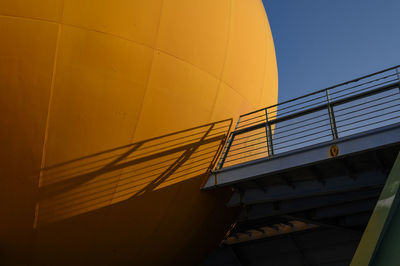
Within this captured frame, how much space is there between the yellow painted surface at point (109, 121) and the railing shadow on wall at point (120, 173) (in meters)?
0.02

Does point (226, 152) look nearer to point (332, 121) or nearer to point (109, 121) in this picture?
point (332, 121)

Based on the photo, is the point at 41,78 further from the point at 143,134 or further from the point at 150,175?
the point at 150,175

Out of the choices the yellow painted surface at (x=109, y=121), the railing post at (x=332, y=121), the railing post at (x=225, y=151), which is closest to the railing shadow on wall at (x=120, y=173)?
the yellow painted surface at (x=109, y=121)

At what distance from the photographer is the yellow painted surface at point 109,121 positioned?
6641 millimetres

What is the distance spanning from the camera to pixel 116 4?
Answer: 703 centimetres

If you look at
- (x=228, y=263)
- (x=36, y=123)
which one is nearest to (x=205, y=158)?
(x=36, y=123)

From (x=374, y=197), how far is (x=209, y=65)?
4.54 meters

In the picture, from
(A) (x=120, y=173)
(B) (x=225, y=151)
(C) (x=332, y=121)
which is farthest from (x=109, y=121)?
(C) (x=332, y=121)

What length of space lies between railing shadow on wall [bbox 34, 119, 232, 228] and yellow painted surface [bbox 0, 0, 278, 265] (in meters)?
0.02

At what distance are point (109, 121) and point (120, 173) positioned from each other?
0.94m

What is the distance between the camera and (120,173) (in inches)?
286

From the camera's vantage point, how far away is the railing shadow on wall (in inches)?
274

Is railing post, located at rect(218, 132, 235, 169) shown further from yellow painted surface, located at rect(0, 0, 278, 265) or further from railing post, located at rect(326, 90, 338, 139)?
railing post, located at rect(326, 90, 338, 139)

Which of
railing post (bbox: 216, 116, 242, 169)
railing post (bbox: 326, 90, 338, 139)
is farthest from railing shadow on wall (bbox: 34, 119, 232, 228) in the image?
railing post (bbox: 326, 90, 338, 139)
